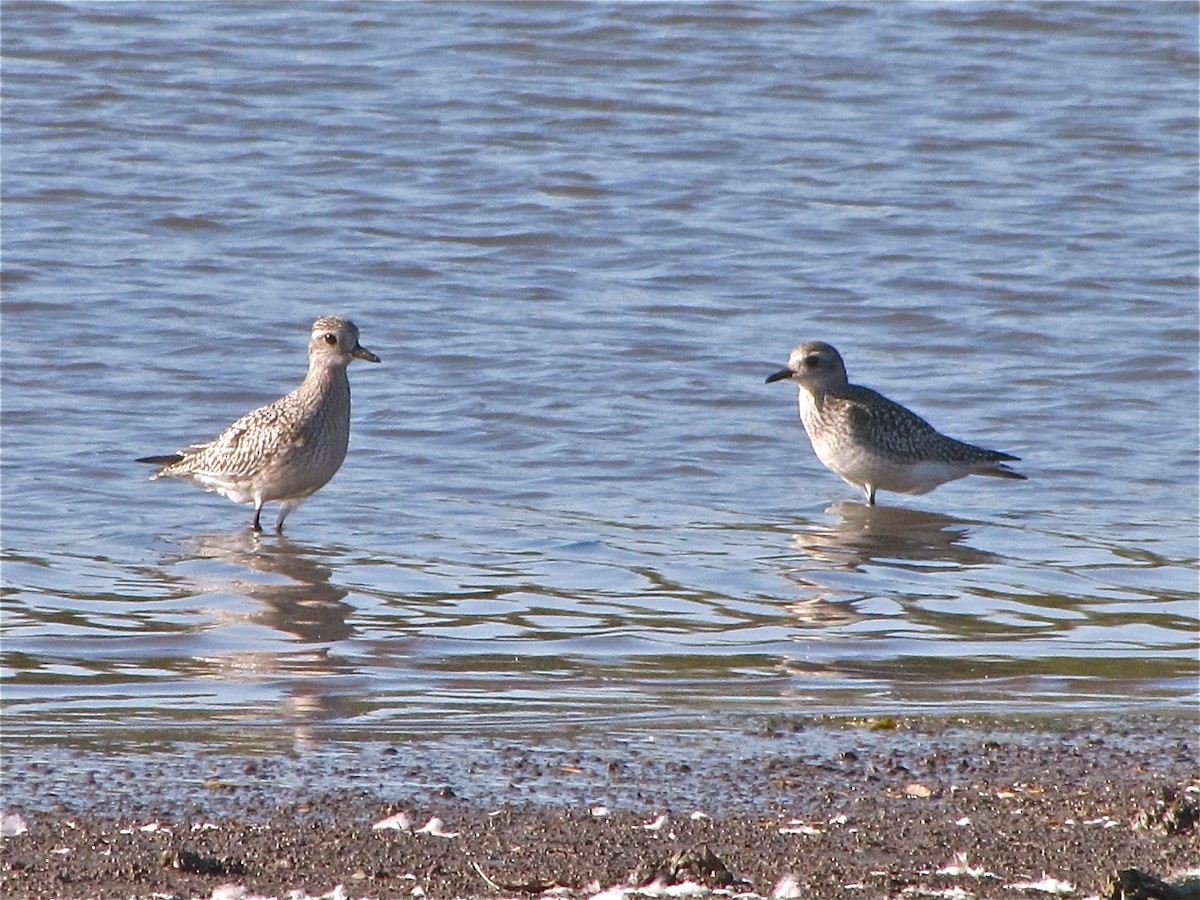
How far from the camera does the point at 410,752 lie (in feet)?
18.9

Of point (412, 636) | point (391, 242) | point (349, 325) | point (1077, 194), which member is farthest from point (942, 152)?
point (412, 636)

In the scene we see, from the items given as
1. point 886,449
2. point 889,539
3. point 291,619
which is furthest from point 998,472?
point 291,619

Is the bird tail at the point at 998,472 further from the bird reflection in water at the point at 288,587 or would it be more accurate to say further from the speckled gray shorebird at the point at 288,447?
the bird reflection in water at the point at 288,587

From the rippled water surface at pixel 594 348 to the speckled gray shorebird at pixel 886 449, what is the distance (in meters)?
0.20

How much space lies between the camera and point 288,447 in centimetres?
944

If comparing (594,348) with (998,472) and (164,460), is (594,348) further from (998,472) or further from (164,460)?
(164,460)

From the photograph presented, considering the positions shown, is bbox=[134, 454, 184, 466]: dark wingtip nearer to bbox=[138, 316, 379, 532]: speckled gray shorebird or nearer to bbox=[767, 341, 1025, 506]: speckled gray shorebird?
bbox=[138, 316, 379, 532]: speckled gray shorebird

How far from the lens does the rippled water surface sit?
714 centimetres

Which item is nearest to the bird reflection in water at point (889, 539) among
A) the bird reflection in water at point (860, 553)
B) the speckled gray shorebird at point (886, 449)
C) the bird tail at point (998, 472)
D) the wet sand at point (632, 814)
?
the bird reflection in water at point (860, 553)

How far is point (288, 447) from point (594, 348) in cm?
293

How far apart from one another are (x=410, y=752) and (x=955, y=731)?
5.18ft

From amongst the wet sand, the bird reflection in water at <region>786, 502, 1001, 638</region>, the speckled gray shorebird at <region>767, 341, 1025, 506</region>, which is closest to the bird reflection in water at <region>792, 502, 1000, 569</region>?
the bird reflection in water at <region>786, 502, 1001, 638</region>

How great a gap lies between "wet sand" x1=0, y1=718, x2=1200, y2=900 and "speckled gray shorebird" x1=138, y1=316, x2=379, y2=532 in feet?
12.2

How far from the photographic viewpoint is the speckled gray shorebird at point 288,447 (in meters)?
9.39
